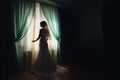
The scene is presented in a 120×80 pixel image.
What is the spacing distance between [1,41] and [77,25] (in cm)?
340

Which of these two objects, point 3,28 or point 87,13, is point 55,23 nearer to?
point 87,13

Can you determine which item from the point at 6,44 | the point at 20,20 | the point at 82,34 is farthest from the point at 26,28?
the point at 82,34

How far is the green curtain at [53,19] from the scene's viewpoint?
4.43 metres

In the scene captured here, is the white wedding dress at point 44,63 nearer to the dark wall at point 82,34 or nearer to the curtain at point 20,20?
Answer: the curtain at point 20,20

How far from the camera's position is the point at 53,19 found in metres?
4.74

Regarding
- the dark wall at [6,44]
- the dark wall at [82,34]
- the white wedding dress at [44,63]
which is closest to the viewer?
the dark wall at [6,44]

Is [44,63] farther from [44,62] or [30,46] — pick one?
[30,46]

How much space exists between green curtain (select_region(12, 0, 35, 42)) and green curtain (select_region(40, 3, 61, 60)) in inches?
22.0

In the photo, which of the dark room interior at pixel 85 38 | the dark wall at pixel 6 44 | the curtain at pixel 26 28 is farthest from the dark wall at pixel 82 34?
the dark wall at pixel 6 44

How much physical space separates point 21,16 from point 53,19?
1.32 meters

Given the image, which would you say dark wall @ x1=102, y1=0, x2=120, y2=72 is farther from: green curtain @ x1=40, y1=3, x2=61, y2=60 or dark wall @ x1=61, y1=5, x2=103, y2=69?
green curtain @ x1=40, y1=3, x2=61, y2=60

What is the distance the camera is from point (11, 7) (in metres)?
3.54

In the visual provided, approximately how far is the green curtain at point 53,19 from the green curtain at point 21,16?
0.56m

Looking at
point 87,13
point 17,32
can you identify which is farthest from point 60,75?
point 87,13
